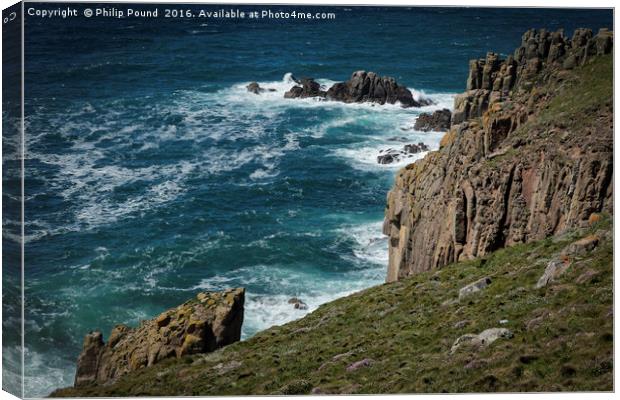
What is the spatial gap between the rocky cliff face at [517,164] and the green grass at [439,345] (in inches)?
98.1

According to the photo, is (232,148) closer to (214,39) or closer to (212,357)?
(214,39)

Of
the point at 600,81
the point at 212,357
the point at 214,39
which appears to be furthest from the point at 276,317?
the point at 600,81

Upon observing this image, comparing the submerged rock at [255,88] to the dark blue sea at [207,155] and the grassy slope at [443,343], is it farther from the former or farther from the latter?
the grassy slope at [443,343]

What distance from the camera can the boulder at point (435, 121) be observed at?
216ft

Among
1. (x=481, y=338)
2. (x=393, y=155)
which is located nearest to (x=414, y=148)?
(x=393, y=155)

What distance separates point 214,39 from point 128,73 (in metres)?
5.49

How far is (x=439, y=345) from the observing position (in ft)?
133

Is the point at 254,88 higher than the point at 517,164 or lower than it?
higher

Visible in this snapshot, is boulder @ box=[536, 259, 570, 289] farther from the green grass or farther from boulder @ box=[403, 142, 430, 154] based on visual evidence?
boulder @ box=[403, 142, 430, 154]

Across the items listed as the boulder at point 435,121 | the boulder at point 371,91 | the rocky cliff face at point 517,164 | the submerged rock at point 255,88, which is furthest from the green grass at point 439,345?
the boulder at point 435,121

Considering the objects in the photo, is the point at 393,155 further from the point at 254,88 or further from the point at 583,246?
the point at 583,246

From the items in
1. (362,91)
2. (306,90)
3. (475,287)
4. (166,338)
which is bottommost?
(166,338)

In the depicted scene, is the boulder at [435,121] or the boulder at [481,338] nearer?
the boulder at [481,338]

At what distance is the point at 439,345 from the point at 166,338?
501 inches
